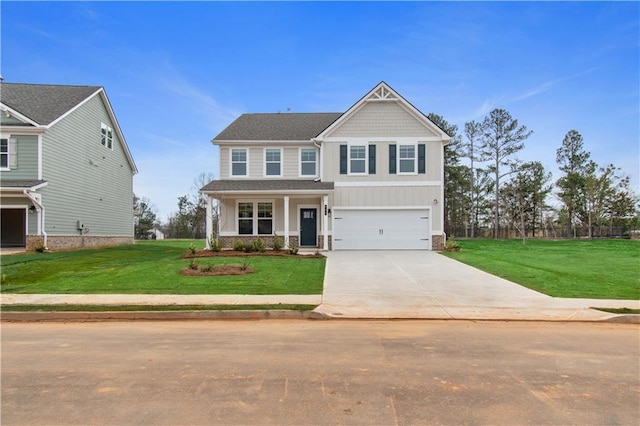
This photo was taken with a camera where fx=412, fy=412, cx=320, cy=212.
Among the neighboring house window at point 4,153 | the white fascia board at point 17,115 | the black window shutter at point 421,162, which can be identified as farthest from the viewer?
the black window shutter at point 421,162

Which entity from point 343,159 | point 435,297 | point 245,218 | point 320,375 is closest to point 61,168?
point 245,218

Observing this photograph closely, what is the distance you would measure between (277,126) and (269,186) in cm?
492

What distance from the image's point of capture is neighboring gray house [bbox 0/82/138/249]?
66.6 feet

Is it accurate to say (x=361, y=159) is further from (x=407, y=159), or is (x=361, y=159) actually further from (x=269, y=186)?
(x=269, y=186)

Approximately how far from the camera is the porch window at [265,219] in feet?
73.8

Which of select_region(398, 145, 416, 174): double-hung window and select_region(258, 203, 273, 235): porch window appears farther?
select_region(258, 203, 273, 235): porch window

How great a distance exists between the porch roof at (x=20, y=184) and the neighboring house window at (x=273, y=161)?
36.1 ft

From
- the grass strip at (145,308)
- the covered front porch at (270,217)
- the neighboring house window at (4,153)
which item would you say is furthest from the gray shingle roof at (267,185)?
the grass strip at (145,308)

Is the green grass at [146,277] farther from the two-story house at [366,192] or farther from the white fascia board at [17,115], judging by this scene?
the white fascia board at [17,115]

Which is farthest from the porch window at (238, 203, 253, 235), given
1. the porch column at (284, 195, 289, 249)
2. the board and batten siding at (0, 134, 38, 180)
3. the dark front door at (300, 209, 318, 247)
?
the board and batten siding at (0, 134, 38, 180)

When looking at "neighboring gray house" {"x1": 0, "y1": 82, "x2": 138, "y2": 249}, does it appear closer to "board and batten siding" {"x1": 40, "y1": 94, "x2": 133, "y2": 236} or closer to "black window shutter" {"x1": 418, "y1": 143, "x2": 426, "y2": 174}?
"board and batten siding" {"x1": 40, "y1": 94, "x2": 133, "y2": 236}

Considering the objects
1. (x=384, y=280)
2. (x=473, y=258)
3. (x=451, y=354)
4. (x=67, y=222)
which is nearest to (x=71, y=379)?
(x=451, y=354)

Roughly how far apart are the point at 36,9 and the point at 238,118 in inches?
456

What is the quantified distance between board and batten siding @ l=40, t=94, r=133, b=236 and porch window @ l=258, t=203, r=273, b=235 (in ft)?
33.8
